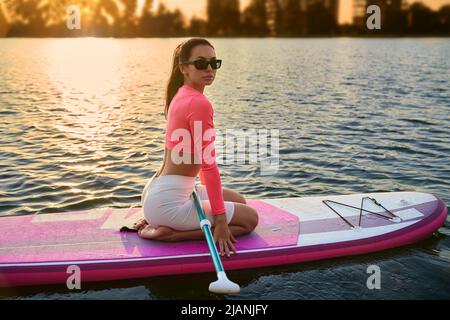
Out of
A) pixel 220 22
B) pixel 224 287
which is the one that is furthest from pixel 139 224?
pixel 220 22

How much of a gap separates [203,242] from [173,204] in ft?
1.66

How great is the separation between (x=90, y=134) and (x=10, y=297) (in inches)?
312

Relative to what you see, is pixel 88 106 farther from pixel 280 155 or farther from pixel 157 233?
pixel 157 233

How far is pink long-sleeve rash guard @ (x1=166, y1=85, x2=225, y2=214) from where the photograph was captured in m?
4.30

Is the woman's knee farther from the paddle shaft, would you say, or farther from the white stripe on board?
the white stripe on board

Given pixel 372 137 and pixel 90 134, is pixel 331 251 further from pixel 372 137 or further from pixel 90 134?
pixel 90 134

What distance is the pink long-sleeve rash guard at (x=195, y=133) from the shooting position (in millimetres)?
4301

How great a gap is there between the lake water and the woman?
44 centimetres

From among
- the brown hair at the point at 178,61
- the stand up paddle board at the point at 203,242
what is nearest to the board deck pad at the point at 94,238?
the stand up paddle board at the point at 203,242

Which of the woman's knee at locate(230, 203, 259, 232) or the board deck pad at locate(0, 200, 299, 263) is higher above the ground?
the woman's knee at locate(230, 203, 259, 232)

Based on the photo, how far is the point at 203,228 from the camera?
4508 mm

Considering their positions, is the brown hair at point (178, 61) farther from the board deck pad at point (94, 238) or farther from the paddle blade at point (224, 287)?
the paddle blade at point (224, 287)

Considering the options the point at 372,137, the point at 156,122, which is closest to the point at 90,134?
the point at 156,122

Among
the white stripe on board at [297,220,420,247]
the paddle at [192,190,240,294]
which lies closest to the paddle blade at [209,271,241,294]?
the paddle at [192,190,240,294]
